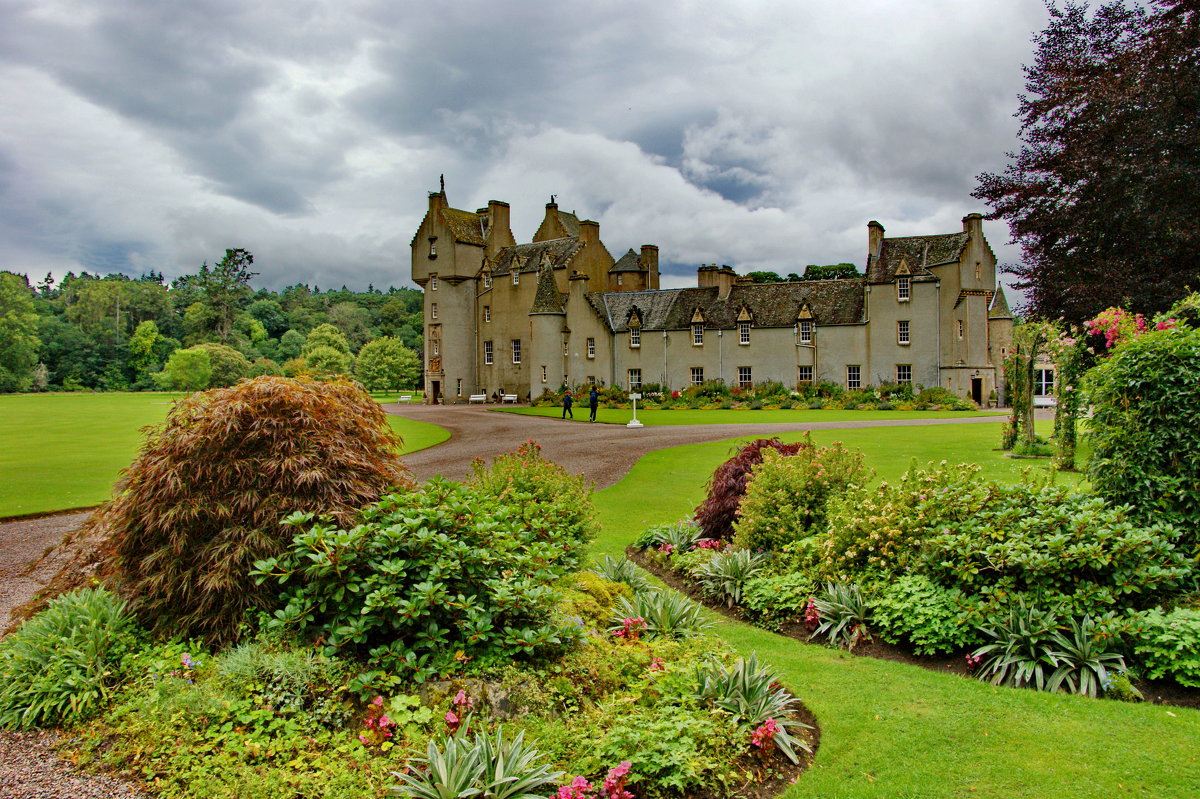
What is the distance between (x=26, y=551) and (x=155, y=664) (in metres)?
8.02

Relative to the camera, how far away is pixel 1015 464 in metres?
17.6

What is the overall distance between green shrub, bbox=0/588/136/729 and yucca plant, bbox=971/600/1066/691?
734cm

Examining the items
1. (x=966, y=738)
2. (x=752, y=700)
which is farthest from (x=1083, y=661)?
(x=752, y=700)

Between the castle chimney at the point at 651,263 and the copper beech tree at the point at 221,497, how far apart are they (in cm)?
5589

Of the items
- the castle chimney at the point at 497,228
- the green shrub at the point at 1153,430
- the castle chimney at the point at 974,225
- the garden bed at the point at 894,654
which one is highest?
the castle chimney at the point at 497,228

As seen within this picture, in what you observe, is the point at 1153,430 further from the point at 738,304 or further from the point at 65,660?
the point at 738,304

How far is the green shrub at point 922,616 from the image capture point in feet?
21.3

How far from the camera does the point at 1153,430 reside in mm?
7527

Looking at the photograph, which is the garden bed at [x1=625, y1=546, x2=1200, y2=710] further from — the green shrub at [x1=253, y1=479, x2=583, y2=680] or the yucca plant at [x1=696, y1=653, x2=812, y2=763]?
the green shrub at [x1=253, y1=479, x2=583, y2=680]

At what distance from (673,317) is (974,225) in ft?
72.5

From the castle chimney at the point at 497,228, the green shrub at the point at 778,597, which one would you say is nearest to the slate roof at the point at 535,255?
the castle chimney at the point at 497,228

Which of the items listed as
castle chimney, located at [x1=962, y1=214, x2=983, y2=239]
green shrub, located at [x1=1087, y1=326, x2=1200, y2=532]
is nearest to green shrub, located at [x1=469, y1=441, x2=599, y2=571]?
green shrub, located at [x1=1087, y1=326, x2=1200, y2=532]

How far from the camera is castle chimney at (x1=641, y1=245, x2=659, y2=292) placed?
60906mm

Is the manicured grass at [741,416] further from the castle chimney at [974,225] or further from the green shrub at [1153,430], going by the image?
the green shrub at [1153,430]
